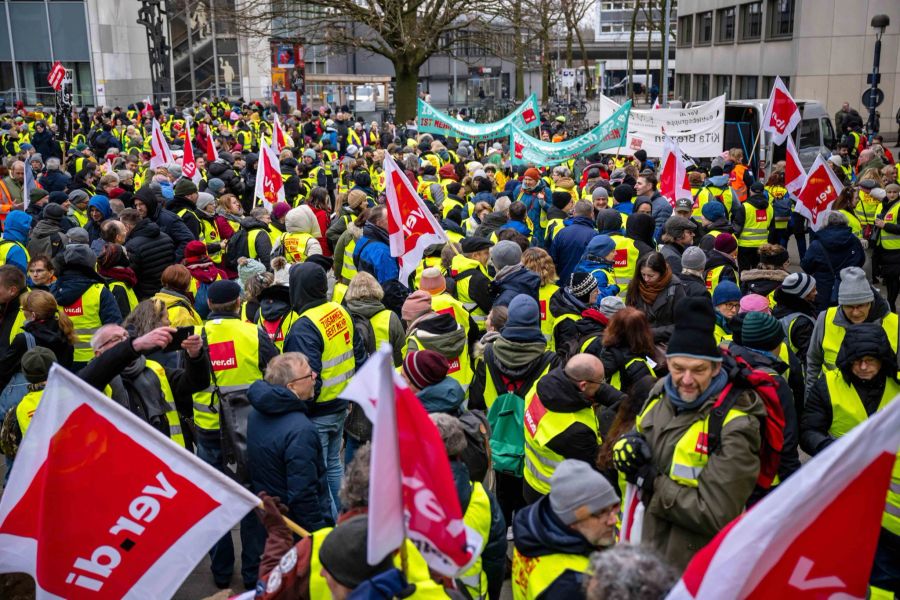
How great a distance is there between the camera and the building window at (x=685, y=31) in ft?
151

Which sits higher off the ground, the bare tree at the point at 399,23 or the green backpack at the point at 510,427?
the bare tree at the point at 399,23

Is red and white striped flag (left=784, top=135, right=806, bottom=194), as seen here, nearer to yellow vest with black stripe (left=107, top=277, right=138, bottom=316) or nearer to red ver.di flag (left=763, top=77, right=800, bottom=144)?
red ver.di flag (left=763, top=77, right=800, bottom=144)

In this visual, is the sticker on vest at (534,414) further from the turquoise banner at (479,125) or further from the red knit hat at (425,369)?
the turquoise banner at (479,125)

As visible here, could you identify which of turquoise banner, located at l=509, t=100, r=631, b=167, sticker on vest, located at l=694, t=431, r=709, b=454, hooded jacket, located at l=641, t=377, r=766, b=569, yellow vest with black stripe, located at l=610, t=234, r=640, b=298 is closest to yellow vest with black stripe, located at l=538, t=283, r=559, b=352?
yellow vest with black stripe, located at l=610, t=234, r=640, b=298

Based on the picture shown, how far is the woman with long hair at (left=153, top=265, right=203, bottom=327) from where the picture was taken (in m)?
6.62

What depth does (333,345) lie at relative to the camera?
6164 millimetres

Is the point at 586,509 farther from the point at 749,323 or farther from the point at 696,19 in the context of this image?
the point at 696,19

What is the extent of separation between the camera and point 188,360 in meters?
5.59

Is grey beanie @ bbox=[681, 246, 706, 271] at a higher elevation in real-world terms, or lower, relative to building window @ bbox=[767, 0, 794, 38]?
lower

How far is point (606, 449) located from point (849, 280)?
7.32 ft

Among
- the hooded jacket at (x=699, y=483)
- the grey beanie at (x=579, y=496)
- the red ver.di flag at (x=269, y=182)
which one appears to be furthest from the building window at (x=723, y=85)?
the grey beanie at (x=579, y=496)

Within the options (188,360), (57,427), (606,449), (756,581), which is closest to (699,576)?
(756,581)

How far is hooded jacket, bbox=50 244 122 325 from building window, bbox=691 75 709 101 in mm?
39821

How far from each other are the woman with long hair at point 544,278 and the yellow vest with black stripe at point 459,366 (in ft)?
3.21
